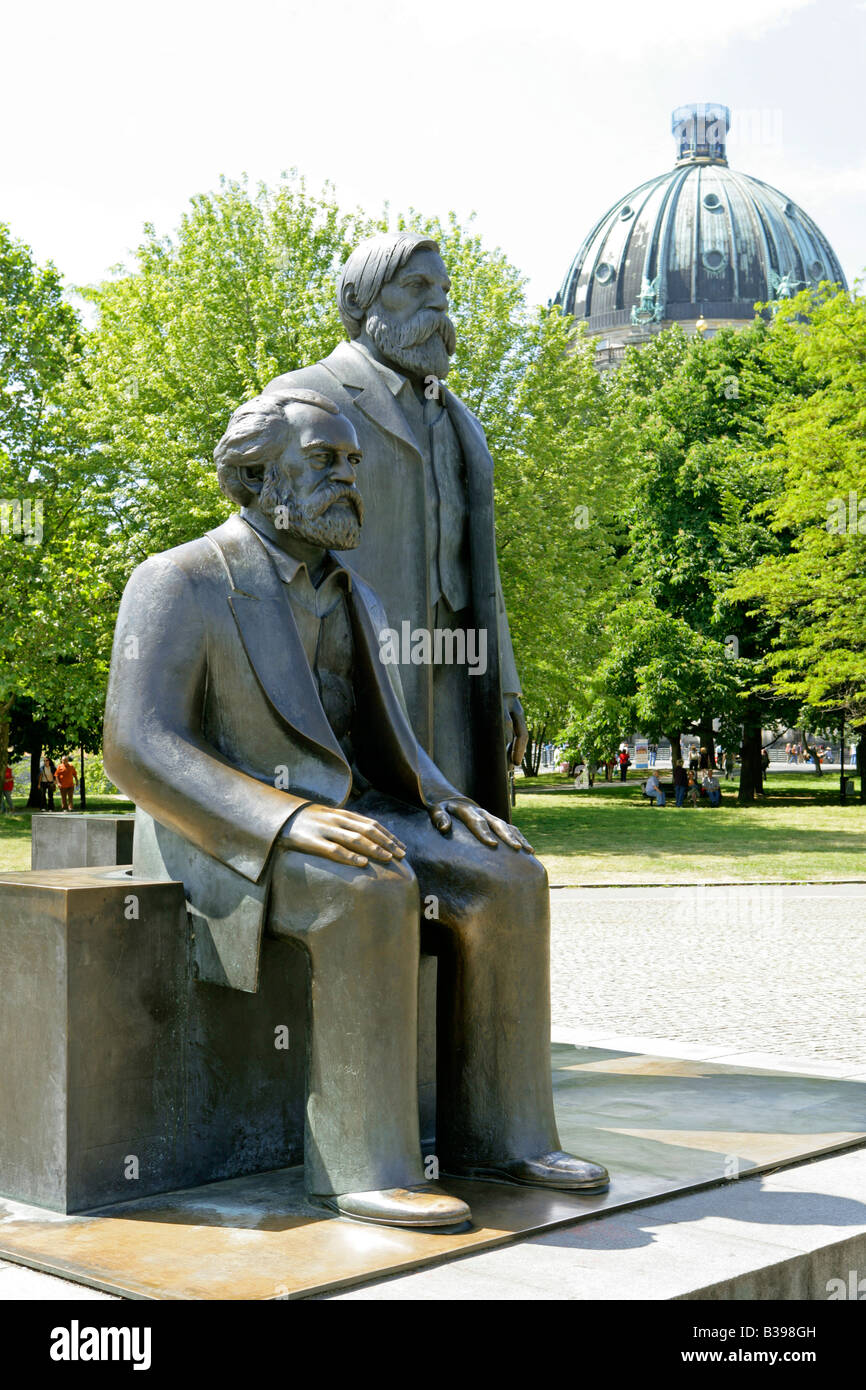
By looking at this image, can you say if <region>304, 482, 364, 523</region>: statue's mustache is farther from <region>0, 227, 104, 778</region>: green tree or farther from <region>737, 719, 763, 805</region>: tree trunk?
<region>737, 719, 763, 805</region>: tree trunk

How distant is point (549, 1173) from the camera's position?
4.26 m

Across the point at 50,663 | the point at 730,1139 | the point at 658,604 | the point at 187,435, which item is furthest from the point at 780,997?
the point at 658,604

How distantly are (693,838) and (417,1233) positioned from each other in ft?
76.6

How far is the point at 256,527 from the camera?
14.8 ft

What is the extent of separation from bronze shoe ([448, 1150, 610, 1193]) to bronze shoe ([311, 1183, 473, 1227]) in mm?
371

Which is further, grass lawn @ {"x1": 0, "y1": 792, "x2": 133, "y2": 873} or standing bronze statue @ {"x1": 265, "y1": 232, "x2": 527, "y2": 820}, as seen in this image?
grass lawn @ {"x1": 0, "y1": 792, "x2": 133, "y2": 873}

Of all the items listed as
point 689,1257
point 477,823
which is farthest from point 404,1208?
point 477,823

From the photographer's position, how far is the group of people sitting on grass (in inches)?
1517

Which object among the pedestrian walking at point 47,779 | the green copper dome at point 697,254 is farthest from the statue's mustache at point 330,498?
the green copper dome at point 697,254

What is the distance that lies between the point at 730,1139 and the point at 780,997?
5168mm

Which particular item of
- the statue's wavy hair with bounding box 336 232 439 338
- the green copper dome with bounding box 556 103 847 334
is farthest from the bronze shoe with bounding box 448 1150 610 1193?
the green copper dome with bounding box 556 103 847 334

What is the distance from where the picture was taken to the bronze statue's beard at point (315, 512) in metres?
4.41

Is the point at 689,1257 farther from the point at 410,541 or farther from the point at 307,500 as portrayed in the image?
the point at 410,541

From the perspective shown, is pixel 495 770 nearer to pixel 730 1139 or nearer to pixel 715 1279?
pixel 730 1139
